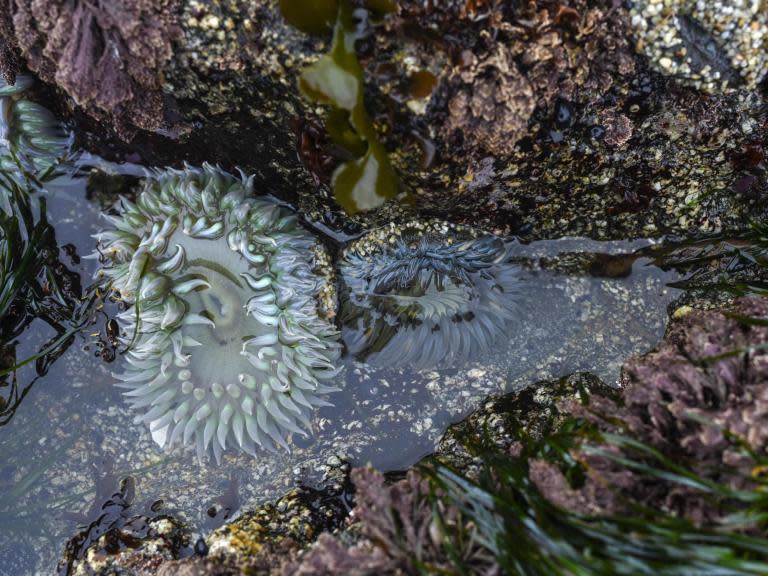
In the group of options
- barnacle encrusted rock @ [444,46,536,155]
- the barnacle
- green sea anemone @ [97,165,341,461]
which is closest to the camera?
barnacle encrusted rock @ [444,46,536,155]

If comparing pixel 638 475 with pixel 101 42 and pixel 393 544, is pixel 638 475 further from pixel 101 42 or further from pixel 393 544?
pixel 101 42

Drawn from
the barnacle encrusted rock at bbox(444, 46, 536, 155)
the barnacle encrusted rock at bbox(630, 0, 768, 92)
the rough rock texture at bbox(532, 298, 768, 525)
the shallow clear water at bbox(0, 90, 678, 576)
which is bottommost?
the shallow clear water at bbox(0, 90, 678, 576)

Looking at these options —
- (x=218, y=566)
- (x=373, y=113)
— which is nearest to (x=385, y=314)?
(x=373, y=113)

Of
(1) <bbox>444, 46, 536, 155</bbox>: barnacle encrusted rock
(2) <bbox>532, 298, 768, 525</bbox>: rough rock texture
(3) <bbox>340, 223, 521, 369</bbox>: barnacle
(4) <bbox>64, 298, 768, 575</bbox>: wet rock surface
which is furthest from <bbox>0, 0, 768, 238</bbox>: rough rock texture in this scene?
(2) <bbox>532, 298, 768, 525</bbox>: rough rock texture

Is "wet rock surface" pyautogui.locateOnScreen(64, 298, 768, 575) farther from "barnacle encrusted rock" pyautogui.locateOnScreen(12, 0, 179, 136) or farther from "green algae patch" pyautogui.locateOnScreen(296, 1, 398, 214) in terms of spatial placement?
"barnacle encrusted rock" pyautogui.locateOnScreen(12, 0, 179, 136)

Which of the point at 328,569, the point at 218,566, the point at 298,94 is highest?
the point at 298,94

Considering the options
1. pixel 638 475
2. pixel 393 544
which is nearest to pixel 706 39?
pixel 638 475

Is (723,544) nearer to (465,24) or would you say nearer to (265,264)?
(465,24)
